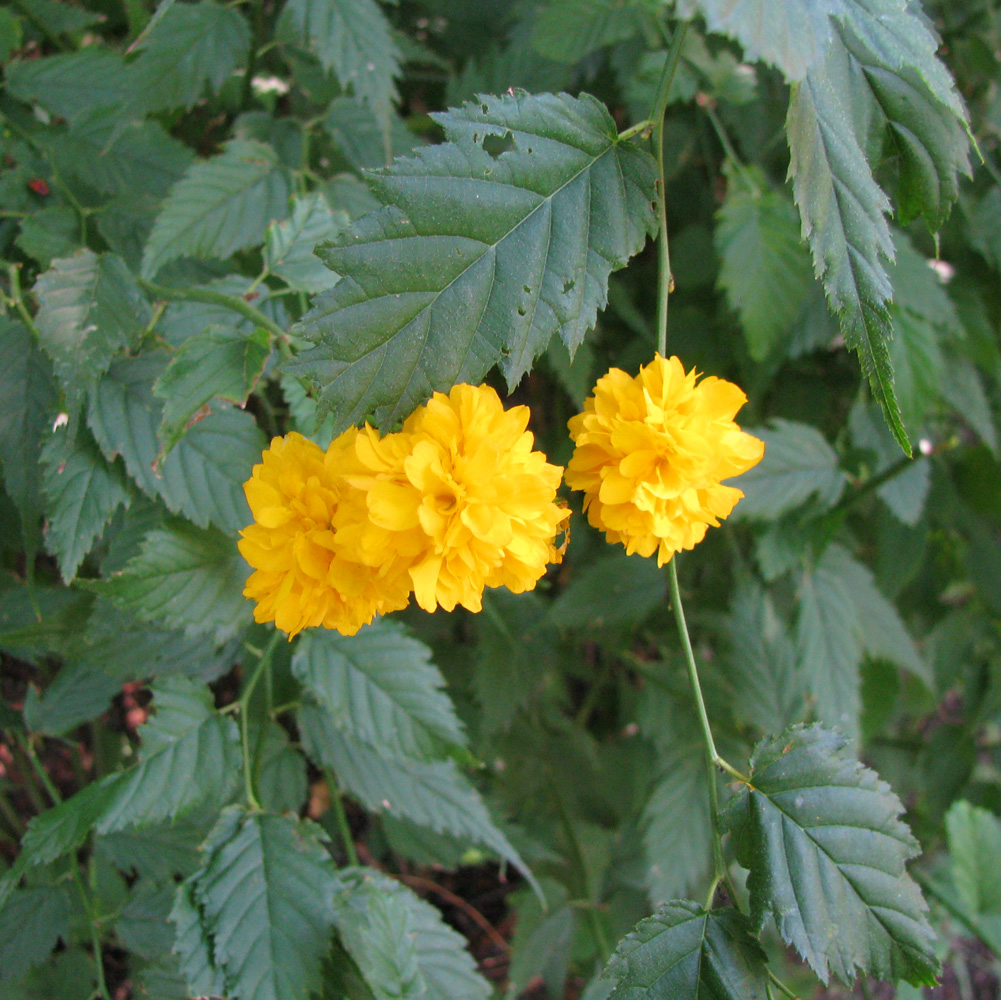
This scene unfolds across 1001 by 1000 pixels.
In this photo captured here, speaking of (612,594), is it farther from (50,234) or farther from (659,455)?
(50,234)

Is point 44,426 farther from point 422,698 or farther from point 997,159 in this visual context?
point 997,159

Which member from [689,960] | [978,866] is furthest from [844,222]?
[978,866]

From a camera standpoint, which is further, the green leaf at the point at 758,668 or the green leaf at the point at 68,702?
the green leaf at the point at 758,668

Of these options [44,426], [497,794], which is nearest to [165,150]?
[44,426]

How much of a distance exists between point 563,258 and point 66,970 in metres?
1.17

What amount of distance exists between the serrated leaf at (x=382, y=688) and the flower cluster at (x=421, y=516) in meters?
0.25

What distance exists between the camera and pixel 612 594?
134cm

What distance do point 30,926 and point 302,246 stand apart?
35.2 inches

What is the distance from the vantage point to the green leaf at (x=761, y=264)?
1.15 m

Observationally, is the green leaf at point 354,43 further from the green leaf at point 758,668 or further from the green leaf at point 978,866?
the green leaf at point 978,866

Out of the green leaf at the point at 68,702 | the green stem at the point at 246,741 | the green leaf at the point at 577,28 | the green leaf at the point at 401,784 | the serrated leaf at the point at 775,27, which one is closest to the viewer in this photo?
the serrated leaf at the point at 775,27

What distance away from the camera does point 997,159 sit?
4.94 feet

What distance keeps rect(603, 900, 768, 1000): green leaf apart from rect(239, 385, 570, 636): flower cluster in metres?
0.32

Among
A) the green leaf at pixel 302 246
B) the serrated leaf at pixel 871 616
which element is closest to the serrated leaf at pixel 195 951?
the green leaf at pixel 302 246
